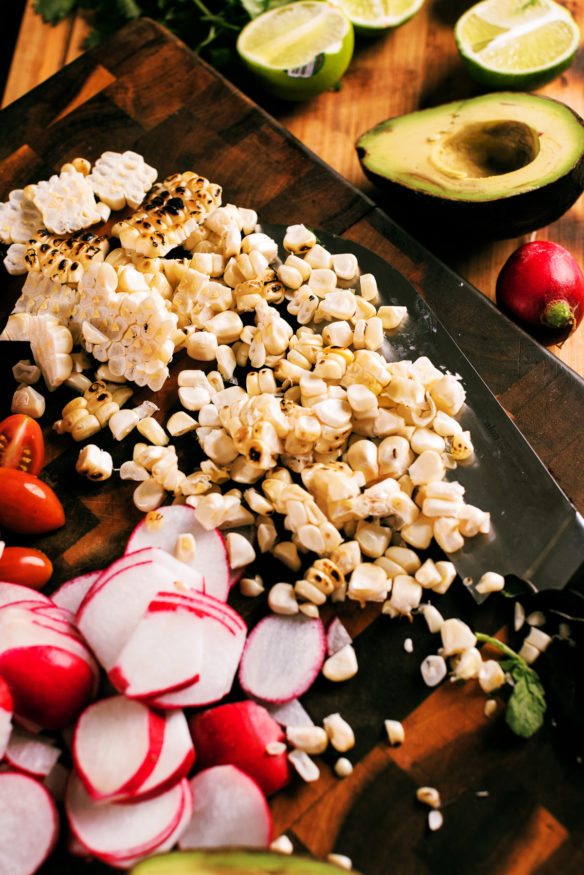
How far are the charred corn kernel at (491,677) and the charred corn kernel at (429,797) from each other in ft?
0.58

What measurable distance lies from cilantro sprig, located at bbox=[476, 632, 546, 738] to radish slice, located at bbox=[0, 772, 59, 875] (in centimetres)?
69

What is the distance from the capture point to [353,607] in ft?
4.20

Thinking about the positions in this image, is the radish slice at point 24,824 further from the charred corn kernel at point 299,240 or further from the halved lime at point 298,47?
the halved lime at point 298,47

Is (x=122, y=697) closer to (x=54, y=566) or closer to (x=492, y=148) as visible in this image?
(x=54, y=566)

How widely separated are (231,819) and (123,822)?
15 cm

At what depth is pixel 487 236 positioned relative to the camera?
1.61 meters

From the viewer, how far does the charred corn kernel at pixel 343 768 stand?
1.16 metres

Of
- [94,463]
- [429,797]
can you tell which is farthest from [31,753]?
[429,797]

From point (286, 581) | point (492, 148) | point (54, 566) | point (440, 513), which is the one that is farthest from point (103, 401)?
point (492, 148)

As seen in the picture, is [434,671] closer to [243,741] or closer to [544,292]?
[243,741]

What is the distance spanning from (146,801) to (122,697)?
146 millimetres

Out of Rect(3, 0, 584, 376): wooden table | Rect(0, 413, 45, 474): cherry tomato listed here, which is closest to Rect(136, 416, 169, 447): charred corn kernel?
Rect(0, 413, 45, 474): cherry tomato

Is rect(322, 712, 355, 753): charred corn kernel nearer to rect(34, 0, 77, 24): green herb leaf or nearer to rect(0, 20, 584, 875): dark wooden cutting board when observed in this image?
rect(0, 20, 584, 875): dark wooden cutting board

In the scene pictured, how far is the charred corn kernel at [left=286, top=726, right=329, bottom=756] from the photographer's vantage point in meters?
1.16
